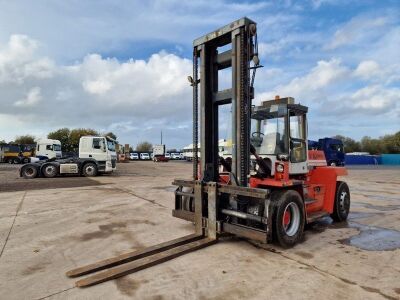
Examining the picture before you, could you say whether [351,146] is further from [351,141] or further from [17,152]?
[17,152]

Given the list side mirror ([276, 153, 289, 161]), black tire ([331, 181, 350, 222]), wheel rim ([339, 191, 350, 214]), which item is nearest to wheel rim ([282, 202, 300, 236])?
side mirror ([276, 153, 289, 161])

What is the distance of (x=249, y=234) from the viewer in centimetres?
556

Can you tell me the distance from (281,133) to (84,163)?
1955 cm

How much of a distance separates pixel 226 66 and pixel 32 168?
2015cm

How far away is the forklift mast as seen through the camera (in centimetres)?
595

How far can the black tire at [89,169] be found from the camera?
78.1 ft

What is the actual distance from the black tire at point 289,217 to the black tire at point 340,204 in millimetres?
2289

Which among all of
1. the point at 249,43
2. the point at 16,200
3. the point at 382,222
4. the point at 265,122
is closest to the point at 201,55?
the point at 249,43

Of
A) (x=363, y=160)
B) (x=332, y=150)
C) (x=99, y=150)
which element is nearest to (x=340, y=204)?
(x=99, y=150)

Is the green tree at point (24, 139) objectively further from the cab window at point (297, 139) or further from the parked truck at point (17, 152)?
the cab window at point (297, 139)

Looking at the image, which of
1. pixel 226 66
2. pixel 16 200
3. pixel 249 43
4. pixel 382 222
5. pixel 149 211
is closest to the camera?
pixel 249 43

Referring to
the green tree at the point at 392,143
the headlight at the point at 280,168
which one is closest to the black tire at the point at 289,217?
the headlight at the point at 280,168

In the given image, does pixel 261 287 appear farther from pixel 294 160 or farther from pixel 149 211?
pixel 149 211

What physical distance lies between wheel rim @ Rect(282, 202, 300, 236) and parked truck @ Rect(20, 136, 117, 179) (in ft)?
64.3
